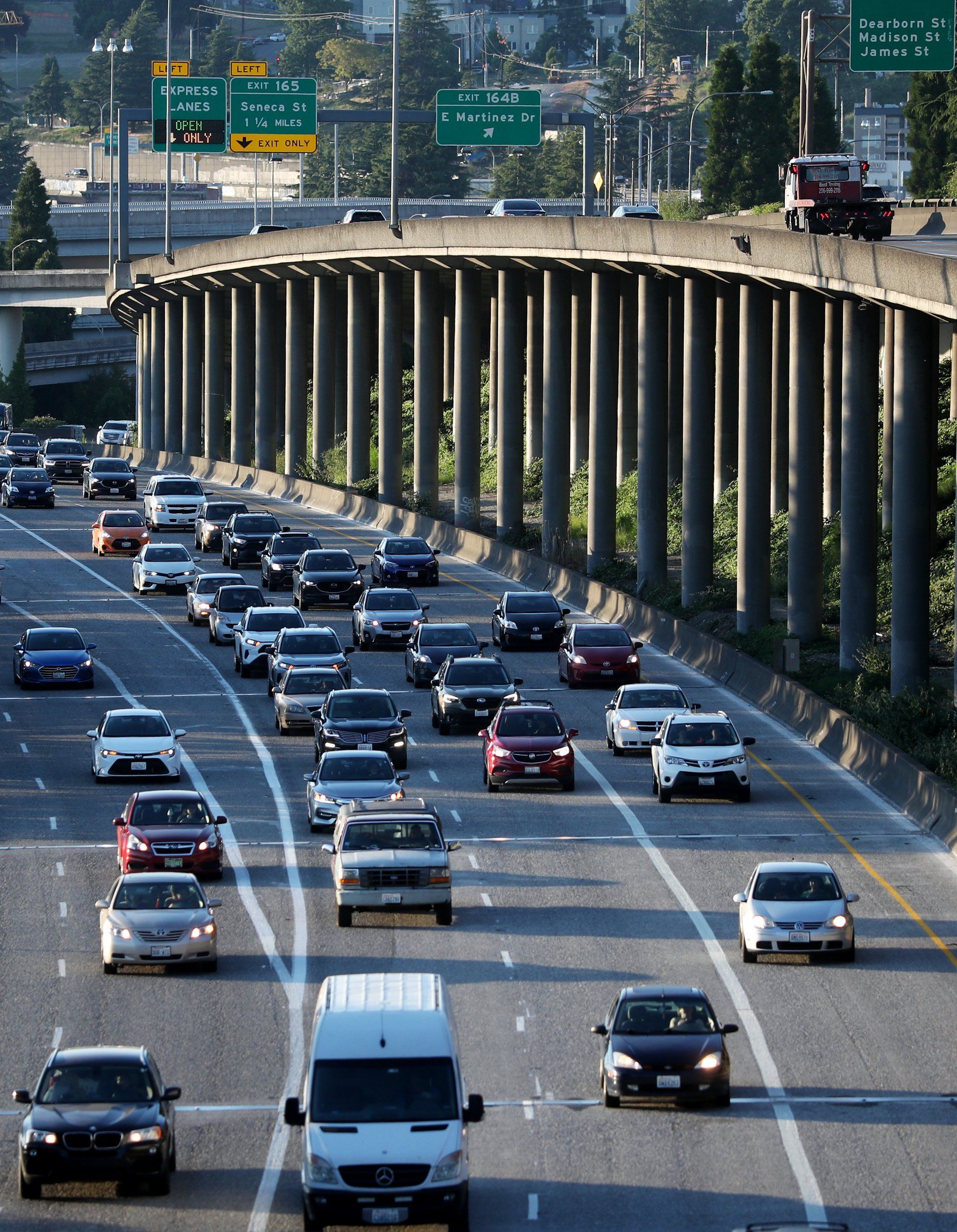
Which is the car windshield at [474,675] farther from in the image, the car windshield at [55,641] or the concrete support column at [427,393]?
the concrete support column at [427,393]

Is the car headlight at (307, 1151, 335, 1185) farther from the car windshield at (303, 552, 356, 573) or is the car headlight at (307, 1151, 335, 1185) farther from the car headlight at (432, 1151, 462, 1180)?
the car windshield at (303, 552, 356, 573)

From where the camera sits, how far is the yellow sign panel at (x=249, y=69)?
10125 cm

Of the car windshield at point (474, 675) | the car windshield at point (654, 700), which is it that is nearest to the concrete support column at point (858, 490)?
the car windshield at point (654, 700)

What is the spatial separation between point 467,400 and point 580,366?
7.14 metres

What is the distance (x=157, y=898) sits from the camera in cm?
2858

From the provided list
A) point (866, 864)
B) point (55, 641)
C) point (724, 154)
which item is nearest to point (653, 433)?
point (55, 641)

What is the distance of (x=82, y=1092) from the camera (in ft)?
66.3

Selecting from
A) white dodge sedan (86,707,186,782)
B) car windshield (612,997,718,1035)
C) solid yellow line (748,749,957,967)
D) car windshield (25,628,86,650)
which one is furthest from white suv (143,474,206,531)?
car windshield (612,997,718,1035)

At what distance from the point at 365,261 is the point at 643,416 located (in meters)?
24.9

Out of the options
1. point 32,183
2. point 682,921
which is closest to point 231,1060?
point 682,921

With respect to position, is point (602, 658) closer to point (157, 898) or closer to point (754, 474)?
point (754, 474)

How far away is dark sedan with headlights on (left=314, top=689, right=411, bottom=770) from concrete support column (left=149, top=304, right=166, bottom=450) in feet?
275

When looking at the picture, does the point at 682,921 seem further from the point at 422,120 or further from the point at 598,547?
the point at 422,120

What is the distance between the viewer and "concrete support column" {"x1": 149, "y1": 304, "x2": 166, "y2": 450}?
12444cm
